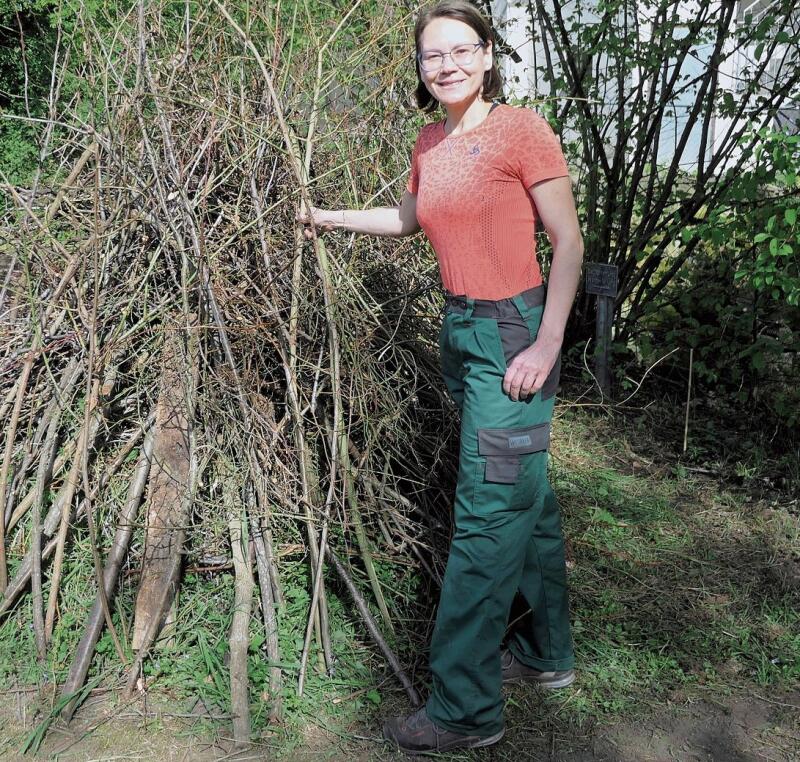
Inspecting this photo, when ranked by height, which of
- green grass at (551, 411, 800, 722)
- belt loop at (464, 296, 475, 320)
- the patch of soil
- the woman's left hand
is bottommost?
the patch of soil

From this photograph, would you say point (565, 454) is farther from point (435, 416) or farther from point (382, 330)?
point (382, 330)

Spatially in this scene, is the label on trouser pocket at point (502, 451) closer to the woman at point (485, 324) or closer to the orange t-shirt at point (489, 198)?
the woman at point (485, 324)

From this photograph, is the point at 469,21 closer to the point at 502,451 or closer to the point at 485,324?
the point at 485,324

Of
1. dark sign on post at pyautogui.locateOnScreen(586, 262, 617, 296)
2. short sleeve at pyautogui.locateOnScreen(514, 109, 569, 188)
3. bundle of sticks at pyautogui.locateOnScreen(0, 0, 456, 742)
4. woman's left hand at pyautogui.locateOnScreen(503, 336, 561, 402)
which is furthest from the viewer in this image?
dark sign on post at pyautogui.locateOnScreen(586, 262, 617, 296)

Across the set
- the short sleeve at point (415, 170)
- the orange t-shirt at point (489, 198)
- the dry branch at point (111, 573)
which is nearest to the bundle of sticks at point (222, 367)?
the dry branch at point (111, 573)

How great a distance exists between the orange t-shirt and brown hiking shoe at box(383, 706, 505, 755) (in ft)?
4.05

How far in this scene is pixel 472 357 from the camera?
2.34m

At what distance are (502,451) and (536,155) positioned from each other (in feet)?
2.51

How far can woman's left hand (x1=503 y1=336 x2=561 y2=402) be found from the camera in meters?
2.23

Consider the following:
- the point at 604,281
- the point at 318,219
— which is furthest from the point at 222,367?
the point at 604,281

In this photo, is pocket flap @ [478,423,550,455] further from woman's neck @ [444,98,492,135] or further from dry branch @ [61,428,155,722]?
dry branch @ [61,428,155,722]

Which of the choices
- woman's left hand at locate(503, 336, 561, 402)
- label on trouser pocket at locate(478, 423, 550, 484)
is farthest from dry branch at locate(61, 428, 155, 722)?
woman's left hand at locate(503, 336, 561, 402)

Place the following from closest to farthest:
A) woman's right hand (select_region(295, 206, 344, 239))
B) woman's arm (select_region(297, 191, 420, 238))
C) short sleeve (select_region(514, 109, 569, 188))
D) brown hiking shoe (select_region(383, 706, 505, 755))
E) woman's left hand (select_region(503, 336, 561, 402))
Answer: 1. short sleeve (select_region(514, 109, 569, 188))
2. woman's left hand (select_region(503, 336, 561, 402))
3. brown hiking shoe (select_region(383, 706, 505, 755))
4. woman's arm (select_region(297, 191, 420, 238))
5. woman's right hand (select_region(295, 206, 344, 239))

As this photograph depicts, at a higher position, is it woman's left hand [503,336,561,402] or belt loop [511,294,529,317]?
belt loop [511,294,529,317]
